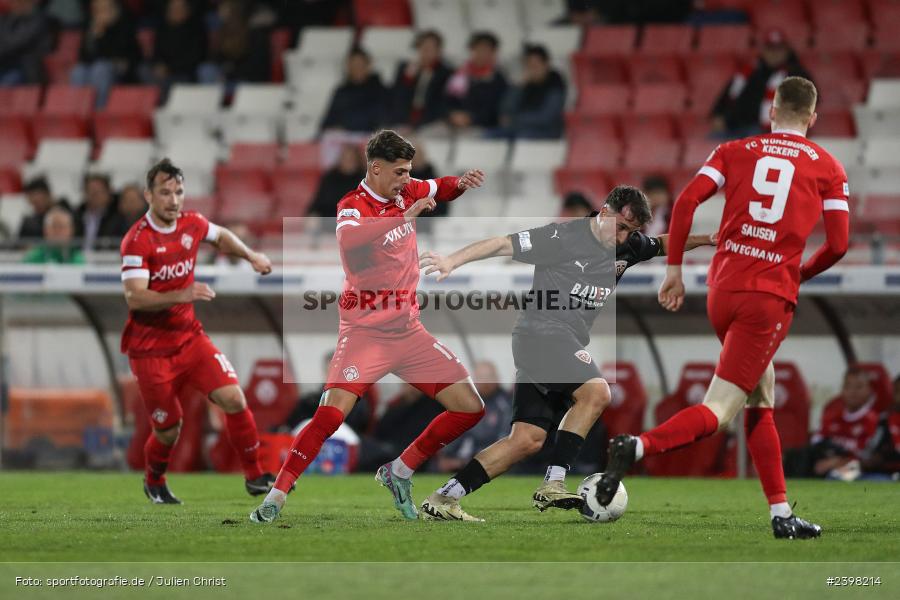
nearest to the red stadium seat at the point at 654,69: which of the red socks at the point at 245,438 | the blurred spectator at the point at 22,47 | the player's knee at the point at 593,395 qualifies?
the blurred spectator at the point at 22,47

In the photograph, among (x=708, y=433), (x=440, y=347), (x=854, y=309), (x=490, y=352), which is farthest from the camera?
(x=490, y=352)

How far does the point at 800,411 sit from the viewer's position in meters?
12.4

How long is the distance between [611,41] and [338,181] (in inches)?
157

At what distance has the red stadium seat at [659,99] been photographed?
15.7m

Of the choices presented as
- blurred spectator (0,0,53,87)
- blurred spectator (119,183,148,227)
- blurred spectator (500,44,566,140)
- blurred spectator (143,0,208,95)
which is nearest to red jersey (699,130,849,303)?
blurred spectator (119,183,148,227)

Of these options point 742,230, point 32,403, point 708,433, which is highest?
point 742,230

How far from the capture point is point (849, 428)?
11844 millimetres

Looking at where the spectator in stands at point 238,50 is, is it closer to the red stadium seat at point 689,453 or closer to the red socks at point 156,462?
the red stadium seat at point 689,453

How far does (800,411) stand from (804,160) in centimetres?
623

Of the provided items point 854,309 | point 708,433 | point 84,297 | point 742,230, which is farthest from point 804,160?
point 84,297

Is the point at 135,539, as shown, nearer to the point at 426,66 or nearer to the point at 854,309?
the point at 854,309

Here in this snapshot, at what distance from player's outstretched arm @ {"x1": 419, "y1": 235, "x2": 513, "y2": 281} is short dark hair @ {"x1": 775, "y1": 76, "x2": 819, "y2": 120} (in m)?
1.55

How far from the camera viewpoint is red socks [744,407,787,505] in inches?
257

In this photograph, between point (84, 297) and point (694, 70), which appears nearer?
point (84, 297)
